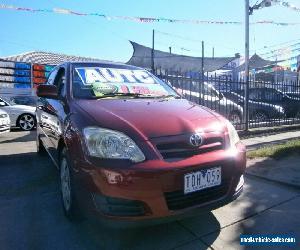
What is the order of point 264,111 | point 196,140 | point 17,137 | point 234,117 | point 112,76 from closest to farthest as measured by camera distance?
point 196,140 < point 112,76 < point 17,137 < point 234,117 < point 264,111

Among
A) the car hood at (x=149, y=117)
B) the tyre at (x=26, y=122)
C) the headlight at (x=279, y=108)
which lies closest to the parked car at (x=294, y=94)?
the headlight at (x=279, y=108)

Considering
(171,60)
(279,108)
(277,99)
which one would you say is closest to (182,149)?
(279,108)

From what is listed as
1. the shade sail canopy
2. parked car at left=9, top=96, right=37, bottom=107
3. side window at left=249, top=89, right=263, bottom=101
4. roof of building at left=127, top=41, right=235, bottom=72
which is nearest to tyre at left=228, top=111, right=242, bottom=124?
side window at left=249, top=89, right=263, bottom=101

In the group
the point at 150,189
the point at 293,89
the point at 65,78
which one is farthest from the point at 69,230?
the point at 293,89

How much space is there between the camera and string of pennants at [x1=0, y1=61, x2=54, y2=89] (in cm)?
1697

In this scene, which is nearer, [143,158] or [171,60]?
[143,158]

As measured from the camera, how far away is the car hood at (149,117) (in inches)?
114

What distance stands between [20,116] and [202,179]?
32.6 feet

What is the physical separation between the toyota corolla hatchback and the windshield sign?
28cm

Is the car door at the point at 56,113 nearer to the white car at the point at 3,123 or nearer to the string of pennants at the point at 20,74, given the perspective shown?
the white car at the point at 3,123

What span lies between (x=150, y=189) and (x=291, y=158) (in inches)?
156

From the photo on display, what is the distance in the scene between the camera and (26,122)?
1163cm

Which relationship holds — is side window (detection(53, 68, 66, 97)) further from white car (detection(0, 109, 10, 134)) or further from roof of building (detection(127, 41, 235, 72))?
roof of building (detection(127, 41, 235, 72))

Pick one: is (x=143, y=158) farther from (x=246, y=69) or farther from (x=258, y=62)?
(x=258, y=62)
